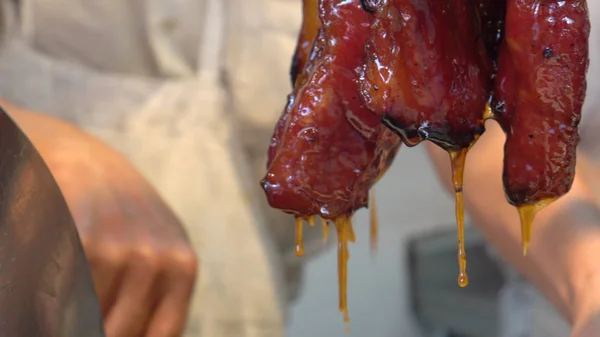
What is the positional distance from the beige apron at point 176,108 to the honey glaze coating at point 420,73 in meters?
0.83

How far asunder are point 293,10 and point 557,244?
77cm

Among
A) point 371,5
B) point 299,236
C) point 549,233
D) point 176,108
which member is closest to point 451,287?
point 176,108

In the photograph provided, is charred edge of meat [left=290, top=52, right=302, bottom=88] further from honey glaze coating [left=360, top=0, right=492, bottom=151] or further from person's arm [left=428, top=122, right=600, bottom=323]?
person's arm [left=428, top=122, right=600, bottom=323]

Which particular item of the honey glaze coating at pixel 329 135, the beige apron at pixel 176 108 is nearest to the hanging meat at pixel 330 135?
the honey glaze coating at pixel 329 135

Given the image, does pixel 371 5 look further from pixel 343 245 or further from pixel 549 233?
pixel 549 233

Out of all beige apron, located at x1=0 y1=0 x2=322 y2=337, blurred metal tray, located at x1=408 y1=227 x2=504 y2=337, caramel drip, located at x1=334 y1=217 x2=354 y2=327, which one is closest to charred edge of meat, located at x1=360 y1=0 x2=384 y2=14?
caramel drip, located at x1=334 y1=217 x2=354 y2=327

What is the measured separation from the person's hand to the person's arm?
283 mm

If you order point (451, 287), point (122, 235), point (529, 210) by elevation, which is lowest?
point (451, 287)

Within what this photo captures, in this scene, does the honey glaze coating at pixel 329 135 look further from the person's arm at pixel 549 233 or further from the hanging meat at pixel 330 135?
the person's arm at pixel 549 233

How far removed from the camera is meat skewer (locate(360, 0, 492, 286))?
0.29 m

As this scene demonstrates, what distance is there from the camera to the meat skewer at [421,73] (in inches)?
11.3

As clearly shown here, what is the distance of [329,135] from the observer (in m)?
0.33

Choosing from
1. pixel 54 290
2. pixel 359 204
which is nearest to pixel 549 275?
pixel 359 204

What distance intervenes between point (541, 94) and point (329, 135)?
10cm
